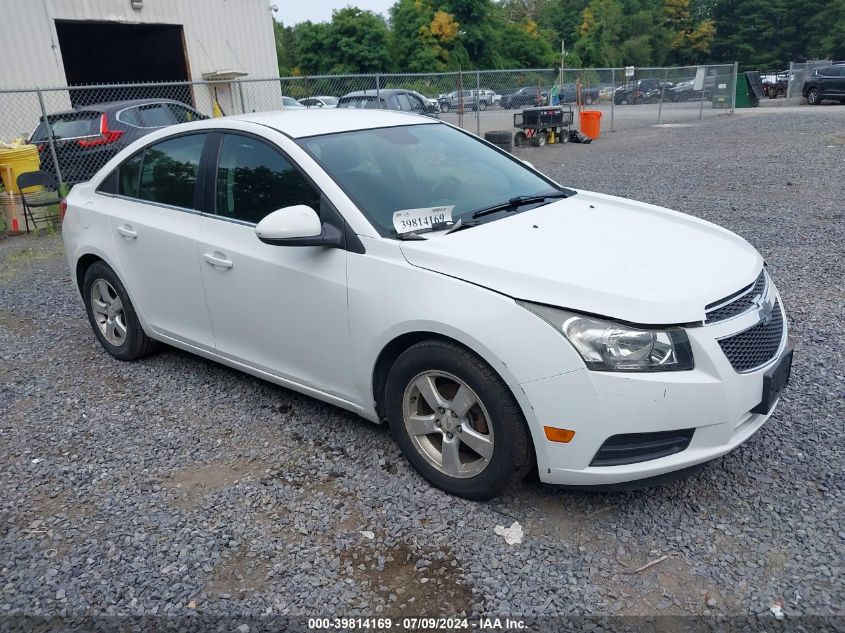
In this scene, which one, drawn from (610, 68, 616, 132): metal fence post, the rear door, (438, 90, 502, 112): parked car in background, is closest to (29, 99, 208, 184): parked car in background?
the rear door

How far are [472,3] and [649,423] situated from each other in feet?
202

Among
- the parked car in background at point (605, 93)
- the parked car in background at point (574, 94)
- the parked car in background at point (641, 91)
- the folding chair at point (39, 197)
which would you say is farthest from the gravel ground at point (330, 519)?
the parked car in background at point (641, 91)

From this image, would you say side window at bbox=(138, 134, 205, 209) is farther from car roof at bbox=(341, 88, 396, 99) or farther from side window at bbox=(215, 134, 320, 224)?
car roof at bbox=(341, 88, 396, 99)

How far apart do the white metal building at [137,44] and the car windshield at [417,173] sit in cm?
1590

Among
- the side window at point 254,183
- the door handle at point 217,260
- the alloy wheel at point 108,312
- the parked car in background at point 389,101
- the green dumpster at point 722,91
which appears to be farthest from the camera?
the green dumpster at point 722,91

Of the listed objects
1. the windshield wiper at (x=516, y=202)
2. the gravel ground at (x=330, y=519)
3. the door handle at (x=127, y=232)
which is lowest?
the gravel ground at (x=330, y=519)

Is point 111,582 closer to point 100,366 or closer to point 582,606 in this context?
point 582,606

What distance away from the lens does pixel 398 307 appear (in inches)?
127

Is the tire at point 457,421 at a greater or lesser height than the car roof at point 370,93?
lesser

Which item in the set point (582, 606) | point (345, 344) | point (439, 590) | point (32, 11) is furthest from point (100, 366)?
point (32, 11)

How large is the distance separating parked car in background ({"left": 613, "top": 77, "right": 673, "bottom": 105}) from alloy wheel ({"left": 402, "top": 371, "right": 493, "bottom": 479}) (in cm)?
2542

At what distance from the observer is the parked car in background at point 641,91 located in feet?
87.4

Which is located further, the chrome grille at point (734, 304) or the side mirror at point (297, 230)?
the side mirror at point (297, 230)

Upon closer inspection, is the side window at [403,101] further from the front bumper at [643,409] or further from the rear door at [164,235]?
the front bumper at [643,409]
